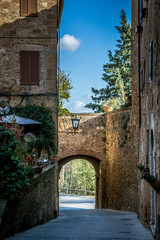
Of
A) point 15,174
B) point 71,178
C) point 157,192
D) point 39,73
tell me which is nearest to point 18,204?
point 15,174

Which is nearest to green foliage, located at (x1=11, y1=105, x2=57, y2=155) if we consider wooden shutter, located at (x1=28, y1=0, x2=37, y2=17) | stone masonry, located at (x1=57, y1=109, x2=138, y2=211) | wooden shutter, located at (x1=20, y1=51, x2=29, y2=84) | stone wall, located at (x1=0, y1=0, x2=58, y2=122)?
stone wall, located at (x1=0, y1=0, x2=58, y2=122)

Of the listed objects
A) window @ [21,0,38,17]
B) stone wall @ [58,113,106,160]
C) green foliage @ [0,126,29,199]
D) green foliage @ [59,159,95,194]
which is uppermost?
window @ [21,0,38,17]

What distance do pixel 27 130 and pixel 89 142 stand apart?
6.59m

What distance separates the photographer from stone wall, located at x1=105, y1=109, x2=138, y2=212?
1722cm

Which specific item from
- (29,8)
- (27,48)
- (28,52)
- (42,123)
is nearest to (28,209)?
(42,123)

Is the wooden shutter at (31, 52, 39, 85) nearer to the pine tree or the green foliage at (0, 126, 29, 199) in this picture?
the green foliage at (0, 126, 29, 199)

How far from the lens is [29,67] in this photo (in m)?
15.5

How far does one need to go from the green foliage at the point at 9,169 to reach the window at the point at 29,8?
8.96 meters

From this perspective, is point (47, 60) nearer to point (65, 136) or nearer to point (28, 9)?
point (28, 9)

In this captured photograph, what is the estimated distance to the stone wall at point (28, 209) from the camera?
730cm

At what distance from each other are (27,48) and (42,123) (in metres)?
3.11

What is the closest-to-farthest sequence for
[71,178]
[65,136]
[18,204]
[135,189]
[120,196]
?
[18,204] < [135,189] < [120,196] < [65,136] < [71,178]

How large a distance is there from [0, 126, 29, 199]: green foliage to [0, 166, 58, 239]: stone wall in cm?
26

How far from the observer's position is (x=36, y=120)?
15289 mm
